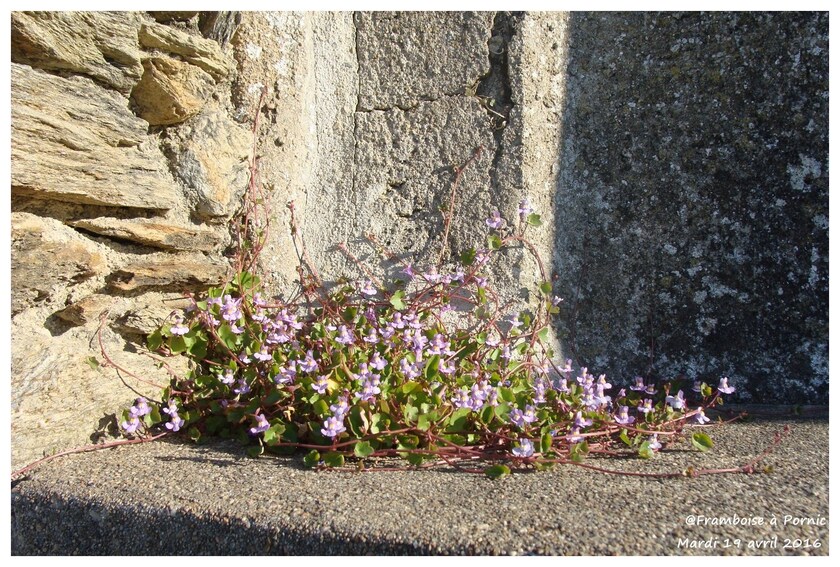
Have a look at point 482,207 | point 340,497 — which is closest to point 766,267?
point 482,207

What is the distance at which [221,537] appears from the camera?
1.41 meters

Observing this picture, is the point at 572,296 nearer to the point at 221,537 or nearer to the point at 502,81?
the point at 502,81

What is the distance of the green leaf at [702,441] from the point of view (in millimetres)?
1717

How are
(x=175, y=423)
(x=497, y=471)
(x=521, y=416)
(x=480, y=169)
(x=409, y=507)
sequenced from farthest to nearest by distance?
(x=480, y=169)
(x=175, y=423)
(x=521, y=416)
(x=497, y=471)
(x=409, y=507)

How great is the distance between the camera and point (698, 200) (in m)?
2.22

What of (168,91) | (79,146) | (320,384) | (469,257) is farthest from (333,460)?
(168,91)

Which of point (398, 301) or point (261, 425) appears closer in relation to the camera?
point (261, 425)

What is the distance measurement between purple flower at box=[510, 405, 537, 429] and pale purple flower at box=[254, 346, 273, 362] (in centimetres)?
66

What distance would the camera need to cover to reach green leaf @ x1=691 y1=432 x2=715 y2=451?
→ 1.72 m

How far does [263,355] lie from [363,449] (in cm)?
40

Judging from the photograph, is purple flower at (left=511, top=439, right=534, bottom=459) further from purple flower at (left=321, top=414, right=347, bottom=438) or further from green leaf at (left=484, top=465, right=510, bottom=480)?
purple flower at (left=321, top=414, right=347, bottom=438)

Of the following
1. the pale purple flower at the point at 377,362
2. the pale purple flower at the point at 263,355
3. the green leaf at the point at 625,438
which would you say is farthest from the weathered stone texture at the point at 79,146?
the green leaf at the point at 625,438

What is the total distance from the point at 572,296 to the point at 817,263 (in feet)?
2.37

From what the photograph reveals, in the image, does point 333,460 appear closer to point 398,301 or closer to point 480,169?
point 398,301
